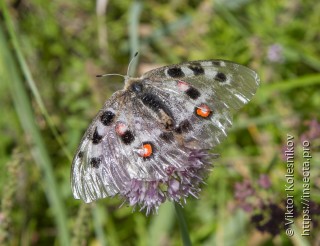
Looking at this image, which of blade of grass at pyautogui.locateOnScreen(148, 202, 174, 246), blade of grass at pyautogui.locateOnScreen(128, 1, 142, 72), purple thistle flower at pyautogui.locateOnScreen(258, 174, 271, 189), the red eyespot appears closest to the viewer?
the red eyespot

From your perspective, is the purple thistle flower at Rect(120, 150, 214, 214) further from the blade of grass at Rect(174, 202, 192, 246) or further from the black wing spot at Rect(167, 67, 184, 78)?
the black wing spot at Rect(167, 67, 184, 78)

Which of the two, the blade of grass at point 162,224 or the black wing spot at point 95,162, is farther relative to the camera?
the blade of grass at point 162,224

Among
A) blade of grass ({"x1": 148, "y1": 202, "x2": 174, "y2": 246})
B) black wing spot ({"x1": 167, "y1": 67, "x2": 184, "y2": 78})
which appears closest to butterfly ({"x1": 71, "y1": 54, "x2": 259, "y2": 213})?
black wing spot ({"x1": 167, "y1": 67, "x2": 184, "y2": 78})

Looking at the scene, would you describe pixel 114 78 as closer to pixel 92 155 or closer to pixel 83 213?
pixel 83 213

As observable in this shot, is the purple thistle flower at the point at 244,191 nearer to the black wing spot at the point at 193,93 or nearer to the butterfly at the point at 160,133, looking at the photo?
the butterfly at the point at 160,133

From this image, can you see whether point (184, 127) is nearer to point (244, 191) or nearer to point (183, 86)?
point (183, 86)

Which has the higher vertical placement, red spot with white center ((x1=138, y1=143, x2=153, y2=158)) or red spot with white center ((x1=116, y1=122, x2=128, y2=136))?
red spot with white center ((x1=116, y1=122, x2=128, y2=136))

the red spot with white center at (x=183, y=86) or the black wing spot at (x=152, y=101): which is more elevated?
the red spot with white center at (x=183, y=86)

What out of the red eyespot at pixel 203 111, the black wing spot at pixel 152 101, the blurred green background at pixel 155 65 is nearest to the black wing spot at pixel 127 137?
the black wing spot at pixel 152 101
